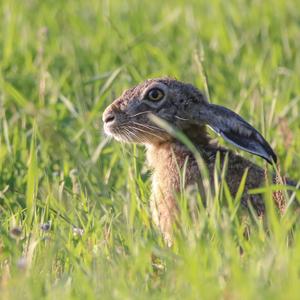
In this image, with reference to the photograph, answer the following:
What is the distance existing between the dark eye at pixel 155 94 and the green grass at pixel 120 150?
0.34 m

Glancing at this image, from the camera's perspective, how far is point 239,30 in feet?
29.3

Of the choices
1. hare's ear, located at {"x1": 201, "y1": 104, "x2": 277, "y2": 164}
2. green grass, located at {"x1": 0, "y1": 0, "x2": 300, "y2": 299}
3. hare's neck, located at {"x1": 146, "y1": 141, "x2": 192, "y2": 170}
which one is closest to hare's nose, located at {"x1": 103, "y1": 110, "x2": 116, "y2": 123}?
green grass, located at {"x1": 0, "y1": 0, "x2": 300, "y2": 299}

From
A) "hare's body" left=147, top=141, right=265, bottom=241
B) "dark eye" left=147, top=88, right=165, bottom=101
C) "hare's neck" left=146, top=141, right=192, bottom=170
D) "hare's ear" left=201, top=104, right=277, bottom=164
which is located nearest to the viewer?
"hare's body" left=147, top=141, right=265, bottom=241

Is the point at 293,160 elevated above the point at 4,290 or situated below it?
below

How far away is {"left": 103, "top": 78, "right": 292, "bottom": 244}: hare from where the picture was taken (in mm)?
5383

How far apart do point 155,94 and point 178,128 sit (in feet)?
0.81

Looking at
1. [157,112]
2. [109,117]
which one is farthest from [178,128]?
[109,117]

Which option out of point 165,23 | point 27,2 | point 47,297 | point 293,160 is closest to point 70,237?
point 47,297

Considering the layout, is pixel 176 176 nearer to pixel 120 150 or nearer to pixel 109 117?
pixel 120 150

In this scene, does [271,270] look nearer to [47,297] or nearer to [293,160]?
[47,297]

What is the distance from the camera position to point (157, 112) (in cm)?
588

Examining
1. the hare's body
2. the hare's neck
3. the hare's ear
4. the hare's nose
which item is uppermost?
the hare's nose

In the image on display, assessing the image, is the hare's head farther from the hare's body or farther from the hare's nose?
the hare's body

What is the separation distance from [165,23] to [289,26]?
1173 millimetres
